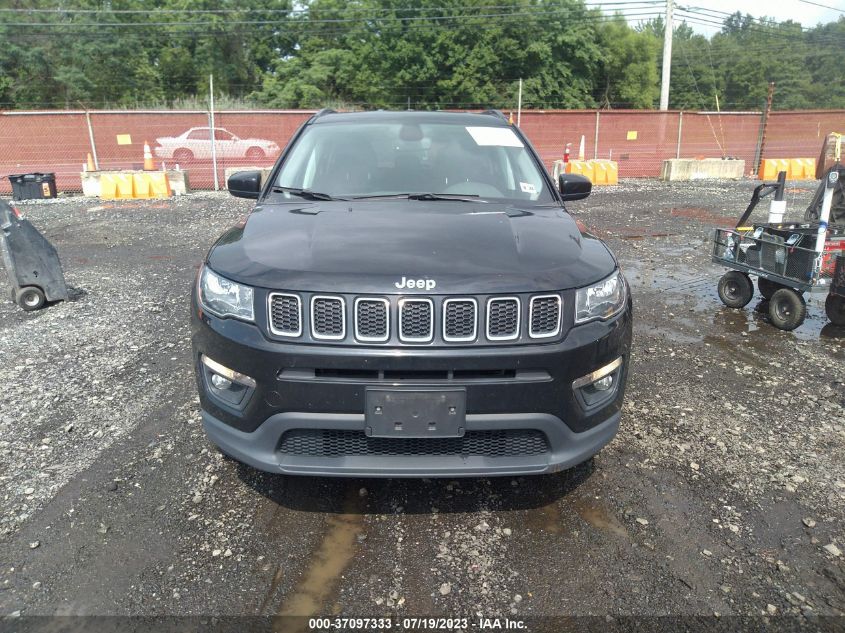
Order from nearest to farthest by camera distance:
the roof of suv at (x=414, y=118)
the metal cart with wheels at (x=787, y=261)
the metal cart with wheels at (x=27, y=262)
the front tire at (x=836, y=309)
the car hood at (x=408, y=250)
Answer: the car hood at (x=408, y=250) < the roof of suv at (x=414, y=118) < the metal cart with wheels at (x=787, y=261) < the front tire at (x=836, y=309) < the metal cart with wheels at (x=27, y=262)

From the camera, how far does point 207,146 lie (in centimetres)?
1823

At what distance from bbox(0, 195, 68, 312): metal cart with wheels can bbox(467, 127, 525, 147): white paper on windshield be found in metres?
4.67

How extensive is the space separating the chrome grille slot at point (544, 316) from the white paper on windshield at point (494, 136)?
190 centimetres

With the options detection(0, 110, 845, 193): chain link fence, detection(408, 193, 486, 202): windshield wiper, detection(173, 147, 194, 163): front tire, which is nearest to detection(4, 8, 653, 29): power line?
detection(0, 110, 845, 193): chain link fence

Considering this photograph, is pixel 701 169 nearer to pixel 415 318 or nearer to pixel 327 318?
pixel 415 318

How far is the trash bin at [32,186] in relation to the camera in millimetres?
15656

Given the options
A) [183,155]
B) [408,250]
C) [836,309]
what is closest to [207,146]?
[183,155]

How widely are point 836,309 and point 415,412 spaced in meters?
5.18

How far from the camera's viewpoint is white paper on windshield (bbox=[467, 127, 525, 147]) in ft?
13.6

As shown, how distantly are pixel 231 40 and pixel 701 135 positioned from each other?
41.0 meters

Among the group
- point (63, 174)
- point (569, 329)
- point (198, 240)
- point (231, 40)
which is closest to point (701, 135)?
point (198, 240)

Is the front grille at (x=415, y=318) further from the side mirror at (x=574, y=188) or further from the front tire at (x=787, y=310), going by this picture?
the front tire at (x=787, y=310)

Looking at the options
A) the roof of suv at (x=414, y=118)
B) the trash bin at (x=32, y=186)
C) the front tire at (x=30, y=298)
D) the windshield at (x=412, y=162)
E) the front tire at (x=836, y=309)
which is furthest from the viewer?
the trash bin at (x=32, y=186)

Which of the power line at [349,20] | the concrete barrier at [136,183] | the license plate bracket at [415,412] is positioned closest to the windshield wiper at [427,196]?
the license plate bracket at [415,412]
